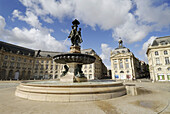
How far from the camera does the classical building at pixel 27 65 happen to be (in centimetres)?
4369

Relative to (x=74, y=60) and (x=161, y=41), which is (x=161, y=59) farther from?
(x=74, y=60)

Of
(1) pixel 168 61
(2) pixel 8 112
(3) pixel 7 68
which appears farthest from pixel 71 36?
(3) pixel 7 68

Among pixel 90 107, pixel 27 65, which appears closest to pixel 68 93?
pixel 90 107

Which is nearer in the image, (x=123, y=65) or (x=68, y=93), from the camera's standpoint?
(x=68, y=93)

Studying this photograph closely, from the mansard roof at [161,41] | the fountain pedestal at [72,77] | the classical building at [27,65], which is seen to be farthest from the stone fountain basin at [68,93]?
the classical building at [27,65]

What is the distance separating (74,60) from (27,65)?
53.7 metres

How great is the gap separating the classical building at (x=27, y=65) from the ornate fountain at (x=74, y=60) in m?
41.0

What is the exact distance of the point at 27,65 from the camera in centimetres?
5206

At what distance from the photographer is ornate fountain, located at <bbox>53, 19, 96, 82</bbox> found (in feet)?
29.2

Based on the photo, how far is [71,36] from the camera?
39.2 ft

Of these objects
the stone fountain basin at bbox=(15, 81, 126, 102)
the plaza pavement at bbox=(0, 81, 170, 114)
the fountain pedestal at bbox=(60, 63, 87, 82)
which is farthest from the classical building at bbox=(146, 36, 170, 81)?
the stone fountain basin at bbox=(15, 81, 126, 102)

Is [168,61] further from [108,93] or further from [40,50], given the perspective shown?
[40,50]

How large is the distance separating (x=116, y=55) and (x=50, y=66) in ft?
134

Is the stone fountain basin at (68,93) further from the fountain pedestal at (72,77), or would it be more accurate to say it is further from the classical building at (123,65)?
the classical building at (123,65)
